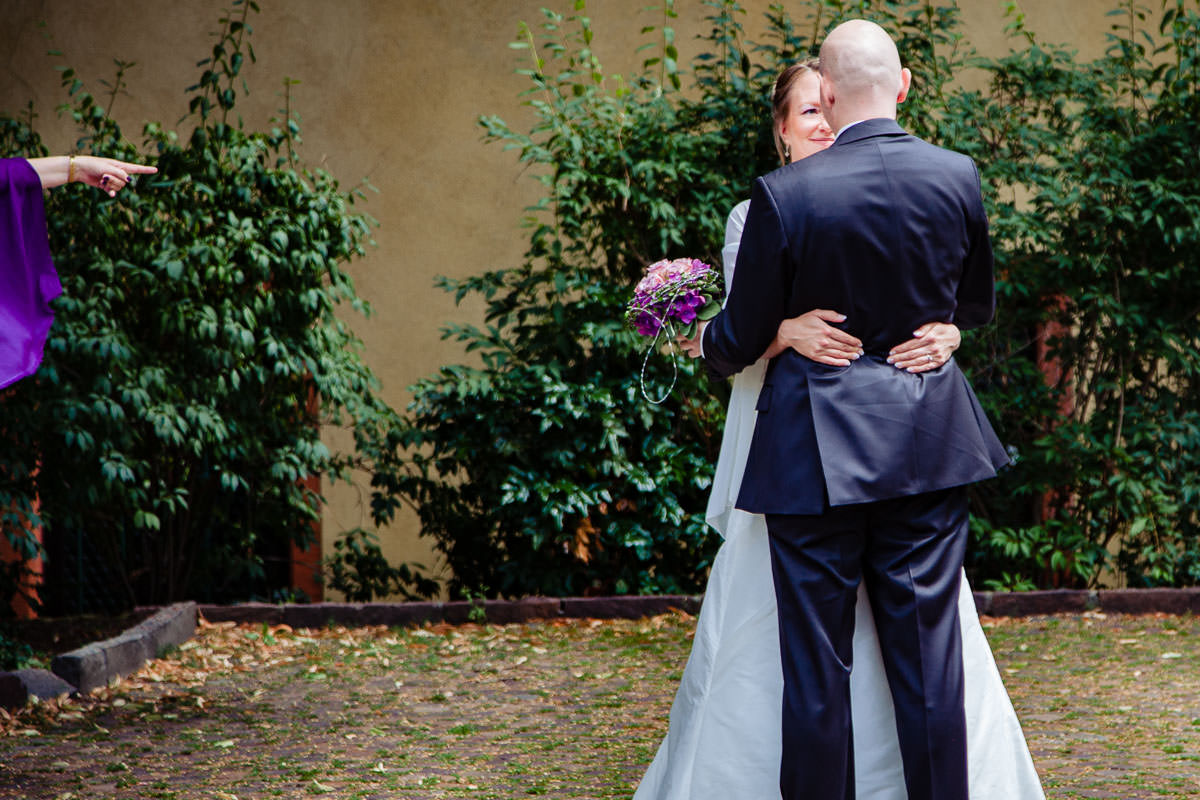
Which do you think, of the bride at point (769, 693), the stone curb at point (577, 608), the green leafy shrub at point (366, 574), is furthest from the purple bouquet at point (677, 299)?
the green leafy shrub at point (366, 574)

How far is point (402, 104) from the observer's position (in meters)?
7.82

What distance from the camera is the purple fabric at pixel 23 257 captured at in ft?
11.0

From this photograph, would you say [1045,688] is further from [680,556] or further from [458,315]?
[458,315]

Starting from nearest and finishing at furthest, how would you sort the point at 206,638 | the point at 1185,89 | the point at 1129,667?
1. the point at 1129,667
2. the point at 206,638
3. the point at 1185,89

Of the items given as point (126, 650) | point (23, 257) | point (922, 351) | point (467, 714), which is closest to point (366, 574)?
point (126, 650)

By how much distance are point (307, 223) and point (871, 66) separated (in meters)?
4.41

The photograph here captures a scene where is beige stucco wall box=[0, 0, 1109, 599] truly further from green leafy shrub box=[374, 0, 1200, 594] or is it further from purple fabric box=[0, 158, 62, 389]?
purple fabric box=[0, 158, 62, 389]

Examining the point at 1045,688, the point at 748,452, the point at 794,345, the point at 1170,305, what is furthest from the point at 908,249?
the point at 1170,305

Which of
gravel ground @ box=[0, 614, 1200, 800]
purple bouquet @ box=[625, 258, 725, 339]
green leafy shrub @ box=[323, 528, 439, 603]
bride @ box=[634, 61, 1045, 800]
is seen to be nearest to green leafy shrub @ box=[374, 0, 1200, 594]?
green leafy shrub @ box=[323, 528, 439, 603]

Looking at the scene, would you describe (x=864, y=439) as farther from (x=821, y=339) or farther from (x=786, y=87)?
(x=786, y=87)

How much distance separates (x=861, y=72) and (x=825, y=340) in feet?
→ 1.89

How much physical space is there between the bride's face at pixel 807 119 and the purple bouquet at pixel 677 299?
43 centimetres

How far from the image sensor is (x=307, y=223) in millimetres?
6461

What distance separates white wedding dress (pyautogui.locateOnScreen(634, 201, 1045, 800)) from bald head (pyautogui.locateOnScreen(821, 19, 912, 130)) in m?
0.47
